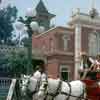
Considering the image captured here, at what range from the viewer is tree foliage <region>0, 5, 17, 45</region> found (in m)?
38.6

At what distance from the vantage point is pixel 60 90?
29.8ft

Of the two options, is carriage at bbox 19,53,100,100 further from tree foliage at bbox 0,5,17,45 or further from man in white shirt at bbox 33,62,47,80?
tree foliage at bbox 0,5,17,45

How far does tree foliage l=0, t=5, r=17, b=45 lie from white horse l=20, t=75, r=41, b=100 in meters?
29.5

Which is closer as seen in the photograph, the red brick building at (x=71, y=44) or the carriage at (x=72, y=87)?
the carriage at (x=72, y=87)

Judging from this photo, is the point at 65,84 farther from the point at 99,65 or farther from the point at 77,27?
the point at 77,27

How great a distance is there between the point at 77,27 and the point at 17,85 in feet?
96.1

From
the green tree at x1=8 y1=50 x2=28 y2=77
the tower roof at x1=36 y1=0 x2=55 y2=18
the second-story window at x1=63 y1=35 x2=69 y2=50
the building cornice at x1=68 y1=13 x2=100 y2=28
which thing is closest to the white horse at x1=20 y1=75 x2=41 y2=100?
the green tree at x1=8 y1=50 x2=28 y2=77

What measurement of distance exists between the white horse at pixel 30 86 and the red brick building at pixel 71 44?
27528mm

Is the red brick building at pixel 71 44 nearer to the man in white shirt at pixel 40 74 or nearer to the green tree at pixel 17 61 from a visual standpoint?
the green tree at pixel 17 61

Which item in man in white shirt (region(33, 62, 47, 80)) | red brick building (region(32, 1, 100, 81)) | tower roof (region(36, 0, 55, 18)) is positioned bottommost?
man in white shirt (region(33, 62, 47, 80))

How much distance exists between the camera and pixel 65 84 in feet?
30.7

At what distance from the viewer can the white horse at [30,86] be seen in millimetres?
8766

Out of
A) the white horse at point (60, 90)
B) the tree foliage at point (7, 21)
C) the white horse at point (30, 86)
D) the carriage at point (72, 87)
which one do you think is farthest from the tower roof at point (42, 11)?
the white horse at point (30, 86)

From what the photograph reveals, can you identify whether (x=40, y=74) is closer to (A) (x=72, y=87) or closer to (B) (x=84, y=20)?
(A) (x=72, y=87)
